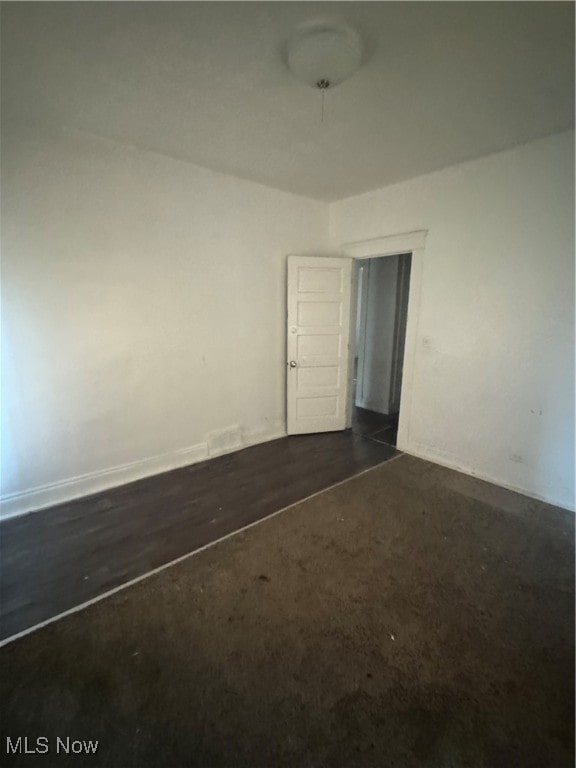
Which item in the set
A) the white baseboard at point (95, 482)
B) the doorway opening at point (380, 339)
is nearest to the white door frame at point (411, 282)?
the doorway opening at point (380, 339)

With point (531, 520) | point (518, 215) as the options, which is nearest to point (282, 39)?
point (518, 215)

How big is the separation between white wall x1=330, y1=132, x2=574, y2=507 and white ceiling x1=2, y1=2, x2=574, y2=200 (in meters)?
0.29

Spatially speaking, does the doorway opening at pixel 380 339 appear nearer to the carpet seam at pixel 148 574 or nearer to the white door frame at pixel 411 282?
the white door frame at pixel 411 282

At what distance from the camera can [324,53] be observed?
4.98 ft

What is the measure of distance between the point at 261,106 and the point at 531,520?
3.34m

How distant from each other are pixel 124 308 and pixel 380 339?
3434 mm

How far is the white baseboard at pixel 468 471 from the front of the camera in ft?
8.32

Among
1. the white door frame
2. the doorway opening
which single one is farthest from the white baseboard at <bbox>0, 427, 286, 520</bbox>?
the doorway opening

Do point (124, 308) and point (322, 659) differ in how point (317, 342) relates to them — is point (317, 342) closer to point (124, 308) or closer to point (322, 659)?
point (124, 308)

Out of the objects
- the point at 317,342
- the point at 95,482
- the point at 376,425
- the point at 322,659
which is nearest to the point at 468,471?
Result: the point at 376,425

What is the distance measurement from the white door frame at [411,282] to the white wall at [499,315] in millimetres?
67

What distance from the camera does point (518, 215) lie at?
8.14 feet

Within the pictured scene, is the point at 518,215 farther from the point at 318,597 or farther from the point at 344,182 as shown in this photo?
the point at 318,597

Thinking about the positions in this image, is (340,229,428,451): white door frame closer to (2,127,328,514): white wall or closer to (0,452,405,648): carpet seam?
(2,127,328,514): white wall
